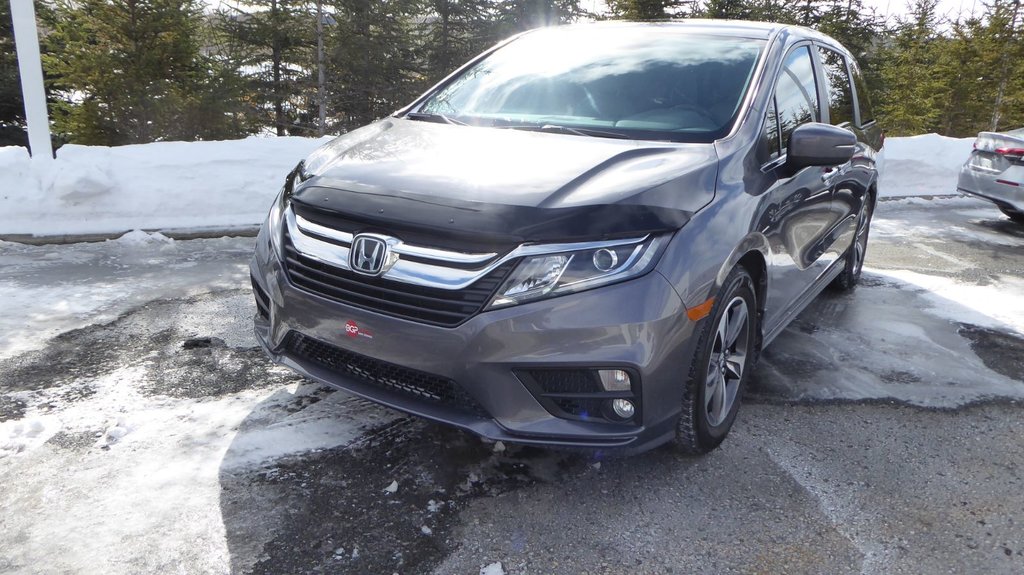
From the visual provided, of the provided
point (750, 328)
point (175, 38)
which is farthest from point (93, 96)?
point (750, 328)

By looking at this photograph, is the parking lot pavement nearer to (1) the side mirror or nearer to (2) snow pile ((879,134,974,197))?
(1) the side mirror

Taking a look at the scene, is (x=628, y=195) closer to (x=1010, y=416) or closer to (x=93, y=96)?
(x=1010, y=416)

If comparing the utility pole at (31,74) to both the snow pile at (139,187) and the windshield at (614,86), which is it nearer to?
the snow pile at (139,187)

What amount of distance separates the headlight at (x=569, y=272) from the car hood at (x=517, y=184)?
63mm

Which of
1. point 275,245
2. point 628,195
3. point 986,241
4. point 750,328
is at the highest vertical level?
point 628,195

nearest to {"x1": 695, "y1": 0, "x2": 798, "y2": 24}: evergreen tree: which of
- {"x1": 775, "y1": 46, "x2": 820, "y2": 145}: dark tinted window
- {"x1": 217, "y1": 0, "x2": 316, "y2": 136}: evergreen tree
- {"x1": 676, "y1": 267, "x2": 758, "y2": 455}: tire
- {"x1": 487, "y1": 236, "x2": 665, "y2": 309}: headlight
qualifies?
{"x1": 217, "y1": 0, "x2": 316, "y2": 136}: evergreen tree

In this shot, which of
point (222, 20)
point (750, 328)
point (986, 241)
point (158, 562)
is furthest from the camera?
point (222, 20)

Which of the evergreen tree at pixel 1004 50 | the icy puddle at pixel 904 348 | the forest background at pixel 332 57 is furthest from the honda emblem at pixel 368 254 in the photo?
the evergreen tree at pixel 1004 50

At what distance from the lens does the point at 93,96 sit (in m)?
14.2

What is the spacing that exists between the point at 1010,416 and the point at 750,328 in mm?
1466

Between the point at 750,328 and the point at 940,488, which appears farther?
the point at 750,328

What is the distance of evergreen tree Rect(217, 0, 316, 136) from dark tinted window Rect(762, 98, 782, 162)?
1582cm

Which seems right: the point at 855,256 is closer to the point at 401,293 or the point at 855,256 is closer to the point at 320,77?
the point at 401,293

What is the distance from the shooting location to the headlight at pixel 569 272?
236 cm
